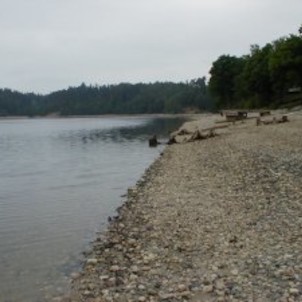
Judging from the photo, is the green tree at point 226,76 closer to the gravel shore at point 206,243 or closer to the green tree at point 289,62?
the green tree at point 289,62

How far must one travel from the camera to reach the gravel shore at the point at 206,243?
1030cm

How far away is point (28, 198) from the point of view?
25438 millimetres

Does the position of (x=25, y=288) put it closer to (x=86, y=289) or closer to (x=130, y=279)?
(x=86, y=289)

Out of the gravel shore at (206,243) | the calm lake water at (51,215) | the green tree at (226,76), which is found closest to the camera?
the gravel shore at (206,243)

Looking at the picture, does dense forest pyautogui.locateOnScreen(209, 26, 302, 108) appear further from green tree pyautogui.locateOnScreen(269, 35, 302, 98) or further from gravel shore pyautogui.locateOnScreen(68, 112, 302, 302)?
gravel shore pyautogui.locateOnScreen(68, 112, 302, 302)

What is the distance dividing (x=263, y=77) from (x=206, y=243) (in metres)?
99.9

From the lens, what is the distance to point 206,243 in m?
13.3

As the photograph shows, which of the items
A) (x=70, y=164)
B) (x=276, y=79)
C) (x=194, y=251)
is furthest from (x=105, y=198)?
(x=276, y=79)

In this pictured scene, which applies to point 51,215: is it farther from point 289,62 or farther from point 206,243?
point 289,62

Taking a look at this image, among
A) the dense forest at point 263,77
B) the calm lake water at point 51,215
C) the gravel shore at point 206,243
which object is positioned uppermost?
the dense forest at point 263,77

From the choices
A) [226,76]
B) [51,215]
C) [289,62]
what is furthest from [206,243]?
[226,76]

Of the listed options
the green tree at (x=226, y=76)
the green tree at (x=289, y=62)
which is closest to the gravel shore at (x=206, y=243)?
the green tree at (x=289, y=62)

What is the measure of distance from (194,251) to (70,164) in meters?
30.8

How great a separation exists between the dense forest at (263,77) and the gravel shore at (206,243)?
72.4 m
